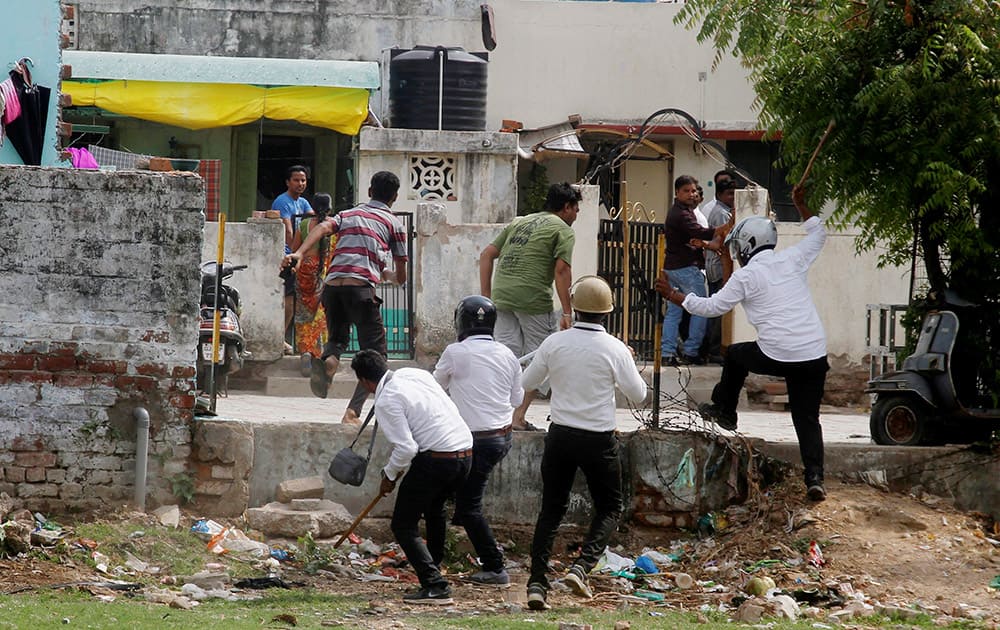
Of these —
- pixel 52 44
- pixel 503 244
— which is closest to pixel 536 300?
pixel 503 244

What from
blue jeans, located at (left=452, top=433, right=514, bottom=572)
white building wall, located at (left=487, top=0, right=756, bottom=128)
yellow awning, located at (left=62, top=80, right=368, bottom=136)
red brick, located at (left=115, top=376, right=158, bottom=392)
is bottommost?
blue jeans, located at (left=452, top=433, right=514, bottom=572)

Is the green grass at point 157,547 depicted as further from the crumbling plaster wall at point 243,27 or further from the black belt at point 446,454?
the crumbling plaster wall at point 243,27

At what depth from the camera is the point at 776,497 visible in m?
9.00

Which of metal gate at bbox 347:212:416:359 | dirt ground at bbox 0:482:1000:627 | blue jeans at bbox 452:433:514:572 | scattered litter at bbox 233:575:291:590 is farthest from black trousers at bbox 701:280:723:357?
scattered litter at bbox 233:575:291:590

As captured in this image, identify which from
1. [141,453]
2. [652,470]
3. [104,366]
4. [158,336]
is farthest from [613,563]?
[104,366]

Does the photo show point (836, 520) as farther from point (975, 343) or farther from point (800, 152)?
point (800, 152)

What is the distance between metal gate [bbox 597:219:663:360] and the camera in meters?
13.9

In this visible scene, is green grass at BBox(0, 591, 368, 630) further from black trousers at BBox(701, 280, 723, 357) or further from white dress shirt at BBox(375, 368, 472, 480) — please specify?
black trousers at BBox(701, 280, 723, 357)

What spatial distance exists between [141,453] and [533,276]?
278 cm

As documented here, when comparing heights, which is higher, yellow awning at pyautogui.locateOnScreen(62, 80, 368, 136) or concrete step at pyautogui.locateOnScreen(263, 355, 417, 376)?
yellow awning at pyautogui.locateOnScreen(62, 80, 368, 136)

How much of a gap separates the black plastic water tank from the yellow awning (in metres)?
0.58

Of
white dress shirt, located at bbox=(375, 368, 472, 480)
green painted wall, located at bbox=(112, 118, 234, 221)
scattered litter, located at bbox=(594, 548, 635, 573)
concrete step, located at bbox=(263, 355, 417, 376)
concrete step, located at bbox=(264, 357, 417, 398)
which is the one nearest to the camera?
white dress shirt, located at bbox=(375, 368, 472, 480)

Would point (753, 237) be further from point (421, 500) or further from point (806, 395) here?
point (421, 500)

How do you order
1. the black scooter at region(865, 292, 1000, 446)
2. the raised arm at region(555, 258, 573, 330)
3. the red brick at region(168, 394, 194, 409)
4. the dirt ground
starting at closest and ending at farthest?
1. the dirt ground
2. the red brick at region(168, 394, 194, 409)
3. the black scooter at region(865, 292, 1000, 446)
4. the raised arm at region(555, 258, 573, 330)
